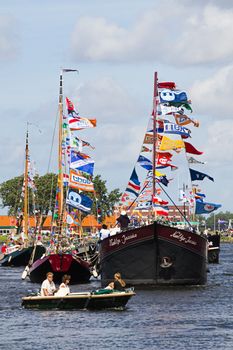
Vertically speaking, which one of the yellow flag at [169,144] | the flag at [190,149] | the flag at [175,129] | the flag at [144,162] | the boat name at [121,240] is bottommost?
the boat name at [121,240]

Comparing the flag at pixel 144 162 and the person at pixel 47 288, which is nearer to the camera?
the person at pixel 47 288

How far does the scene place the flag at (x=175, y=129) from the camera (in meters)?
65.2

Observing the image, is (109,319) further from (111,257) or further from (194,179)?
(194,179)

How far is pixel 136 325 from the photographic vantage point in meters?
45.3

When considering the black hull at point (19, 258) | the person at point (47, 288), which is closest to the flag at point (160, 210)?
the person at point (47, 288)

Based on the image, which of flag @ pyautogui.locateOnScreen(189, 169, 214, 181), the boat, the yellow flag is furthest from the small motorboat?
the boat

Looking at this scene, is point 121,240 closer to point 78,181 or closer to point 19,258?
point 78,181

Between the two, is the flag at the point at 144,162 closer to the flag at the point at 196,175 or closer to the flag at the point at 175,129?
the flag at the point at 196,175

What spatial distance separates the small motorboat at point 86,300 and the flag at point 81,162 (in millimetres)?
19910

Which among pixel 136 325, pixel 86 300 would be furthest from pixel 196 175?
pixel 136 325

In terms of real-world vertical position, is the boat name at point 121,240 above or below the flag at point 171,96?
below

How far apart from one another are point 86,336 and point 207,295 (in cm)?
1662

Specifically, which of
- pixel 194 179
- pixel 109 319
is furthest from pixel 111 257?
pixel 109 319

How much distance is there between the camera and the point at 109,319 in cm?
4681
